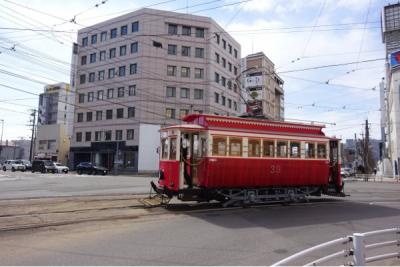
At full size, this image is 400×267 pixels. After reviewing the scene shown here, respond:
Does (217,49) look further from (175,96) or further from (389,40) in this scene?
(389,40)

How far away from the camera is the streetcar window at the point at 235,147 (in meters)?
13.9

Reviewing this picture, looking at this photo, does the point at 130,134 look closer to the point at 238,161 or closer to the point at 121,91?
the point at 121,91

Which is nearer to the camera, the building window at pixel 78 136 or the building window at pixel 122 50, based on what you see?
the building window at pixel 122 50

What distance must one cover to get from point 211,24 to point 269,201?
46967 millimetres

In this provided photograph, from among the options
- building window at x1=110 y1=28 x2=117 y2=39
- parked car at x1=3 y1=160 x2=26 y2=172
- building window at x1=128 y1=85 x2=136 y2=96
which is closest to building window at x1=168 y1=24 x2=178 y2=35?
building window at x1=110 y1=28 x2=117 y2=39

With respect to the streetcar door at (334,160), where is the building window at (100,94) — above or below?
above

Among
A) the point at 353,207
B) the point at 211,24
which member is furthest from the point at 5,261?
the point at 211,24

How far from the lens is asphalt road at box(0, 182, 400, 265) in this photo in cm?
686

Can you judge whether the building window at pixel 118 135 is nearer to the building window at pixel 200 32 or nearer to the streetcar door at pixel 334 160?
the building window at pixel 200 32

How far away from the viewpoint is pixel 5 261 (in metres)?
6.49

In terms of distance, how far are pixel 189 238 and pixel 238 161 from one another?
5782 millimetres

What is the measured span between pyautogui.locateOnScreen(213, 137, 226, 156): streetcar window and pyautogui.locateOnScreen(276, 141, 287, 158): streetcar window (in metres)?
2.73

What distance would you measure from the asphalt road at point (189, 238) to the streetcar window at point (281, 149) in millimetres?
2843

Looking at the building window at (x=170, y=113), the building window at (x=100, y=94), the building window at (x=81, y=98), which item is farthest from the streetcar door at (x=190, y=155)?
the building window at (x=81, y=98)
